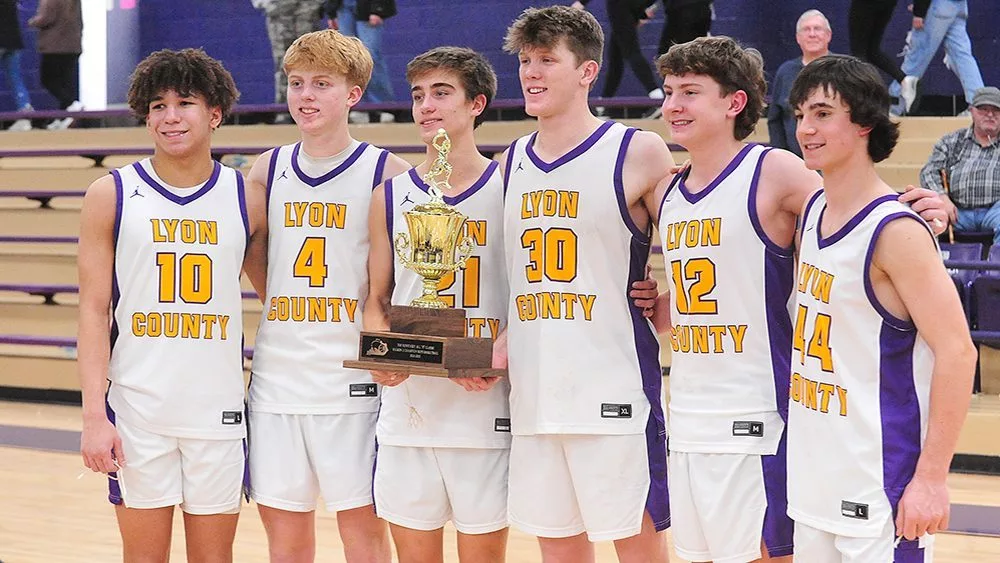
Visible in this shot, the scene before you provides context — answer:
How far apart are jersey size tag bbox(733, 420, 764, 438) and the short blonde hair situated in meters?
1.46

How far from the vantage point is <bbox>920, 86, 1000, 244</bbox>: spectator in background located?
6566 millimetres

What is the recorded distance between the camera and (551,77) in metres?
3.14

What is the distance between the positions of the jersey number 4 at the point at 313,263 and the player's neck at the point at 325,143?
0.26 m

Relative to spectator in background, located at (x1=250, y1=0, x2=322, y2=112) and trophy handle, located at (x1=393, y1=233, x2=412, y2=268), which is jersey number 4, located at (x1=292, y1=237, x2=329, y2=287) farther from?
spectator in background, located at (x1=250, y1=0, x2=322, y2=112)

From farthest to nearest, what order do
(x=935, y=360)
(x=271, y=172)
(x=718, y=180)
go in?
1. (x=271, y=172)
2. (x=718, y=180)
3. (x=935, y=360)

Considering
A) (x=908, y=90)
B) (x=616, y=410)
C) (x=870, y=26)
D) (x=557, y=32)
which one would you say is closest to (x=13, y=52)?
(x=870, y=26)

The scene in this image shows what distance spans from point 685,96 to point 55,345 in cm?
600

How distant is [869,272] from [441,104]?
1.28m

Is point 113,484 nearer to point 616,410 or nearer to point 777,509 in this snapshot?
point 616,410

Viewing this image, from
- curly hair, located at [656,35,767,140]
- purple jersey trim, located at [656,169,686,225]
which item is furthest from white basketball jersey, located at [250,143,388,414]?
curly hair, located at [656,35,767,140]

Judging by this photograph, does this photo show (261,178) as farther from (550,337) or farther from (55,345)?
(55,345)

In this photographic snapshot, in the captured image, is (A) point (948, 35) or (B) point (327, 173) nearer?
(B) point (327, 173)

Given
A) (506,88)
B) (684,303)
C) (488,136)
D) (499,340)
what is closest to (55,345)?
(488,136)

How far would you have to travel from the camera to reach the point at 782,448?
9.32 ft
